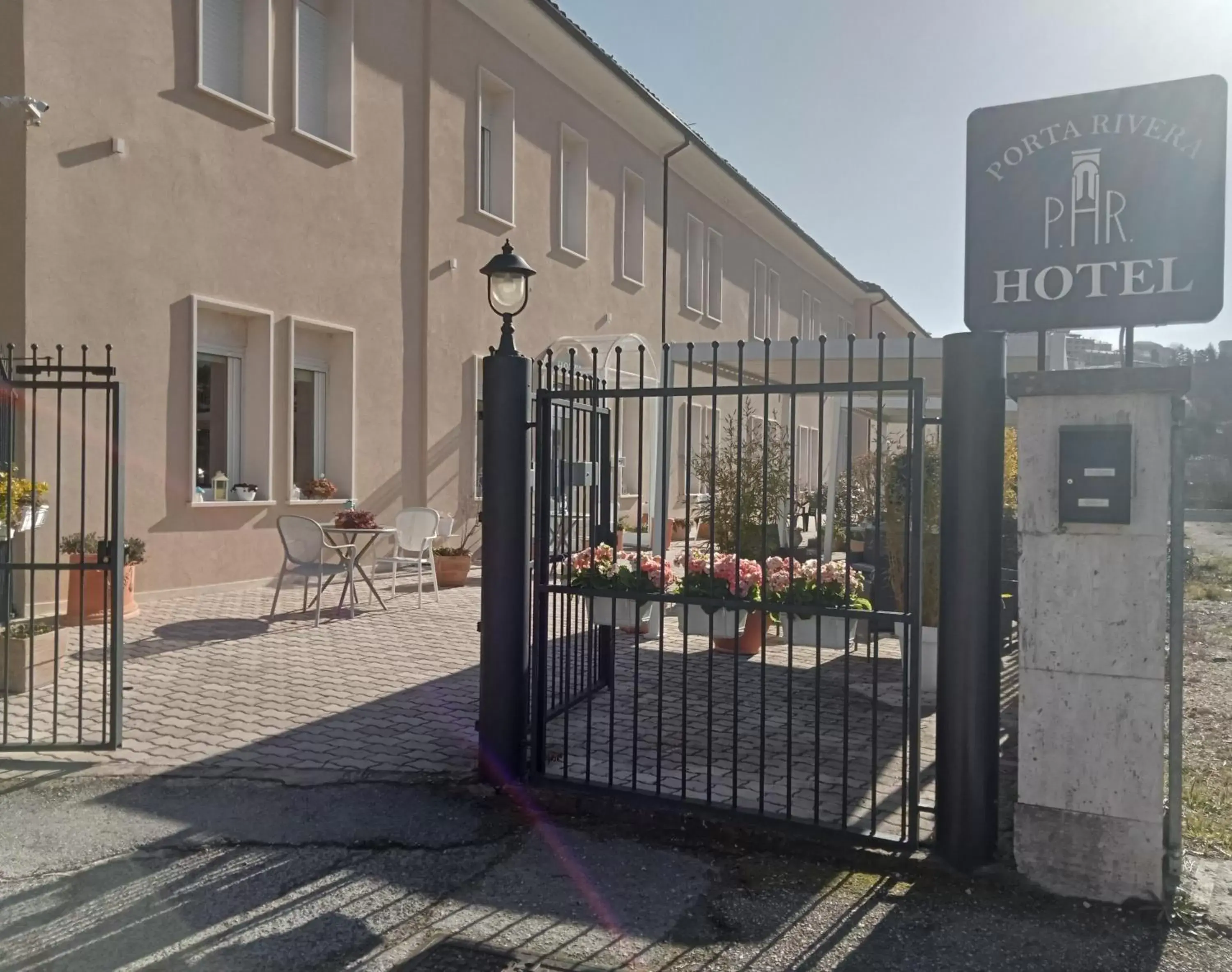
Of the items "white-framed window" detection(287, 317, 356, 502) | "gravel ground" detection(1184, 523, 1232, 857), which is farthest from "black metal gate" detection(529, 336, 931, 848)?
"white-framed window" detection(287, 317, 356, 502)

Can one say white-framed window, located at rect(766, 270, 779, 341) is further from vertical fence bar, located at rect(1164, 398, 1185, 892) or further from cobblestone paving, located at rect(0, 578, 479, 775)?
vertical fence bar, located at rect(1164, 398, 1185, 892)

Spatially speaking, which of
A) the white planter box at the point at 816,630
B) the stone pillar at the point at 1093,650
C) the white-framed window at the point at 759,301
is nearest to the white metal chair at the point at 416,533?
the white planter box at the point at 816,630

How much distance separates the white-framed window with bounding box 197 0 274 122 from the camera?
10.4 m

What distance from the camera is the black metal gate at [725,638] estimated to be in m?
4.02

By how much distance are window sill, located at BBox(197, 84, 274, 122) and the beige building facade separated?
0.02m

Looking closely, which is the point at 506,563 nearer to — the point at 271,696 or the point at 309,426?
the point at 271,696

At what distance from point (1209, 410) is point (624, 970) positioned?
26.9 metres

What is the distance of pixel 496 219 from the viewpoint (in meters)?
14.1

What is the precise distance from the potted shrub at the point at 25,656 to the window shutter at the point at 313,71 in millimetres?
6887

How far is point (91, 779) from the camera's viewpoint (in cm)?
483

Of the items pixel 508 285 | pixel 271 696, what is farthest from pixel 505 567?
pixel 271 696

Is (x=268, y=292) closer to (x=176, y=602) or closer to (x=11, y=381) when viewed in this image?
(x=176, y=602)

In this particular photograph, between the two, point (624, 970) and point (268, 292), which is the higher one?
point (268, 292)

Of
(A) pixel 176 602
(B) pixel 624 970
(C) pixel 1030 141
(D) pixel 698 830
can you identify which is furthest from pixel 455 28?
(B) pixel 624 970
